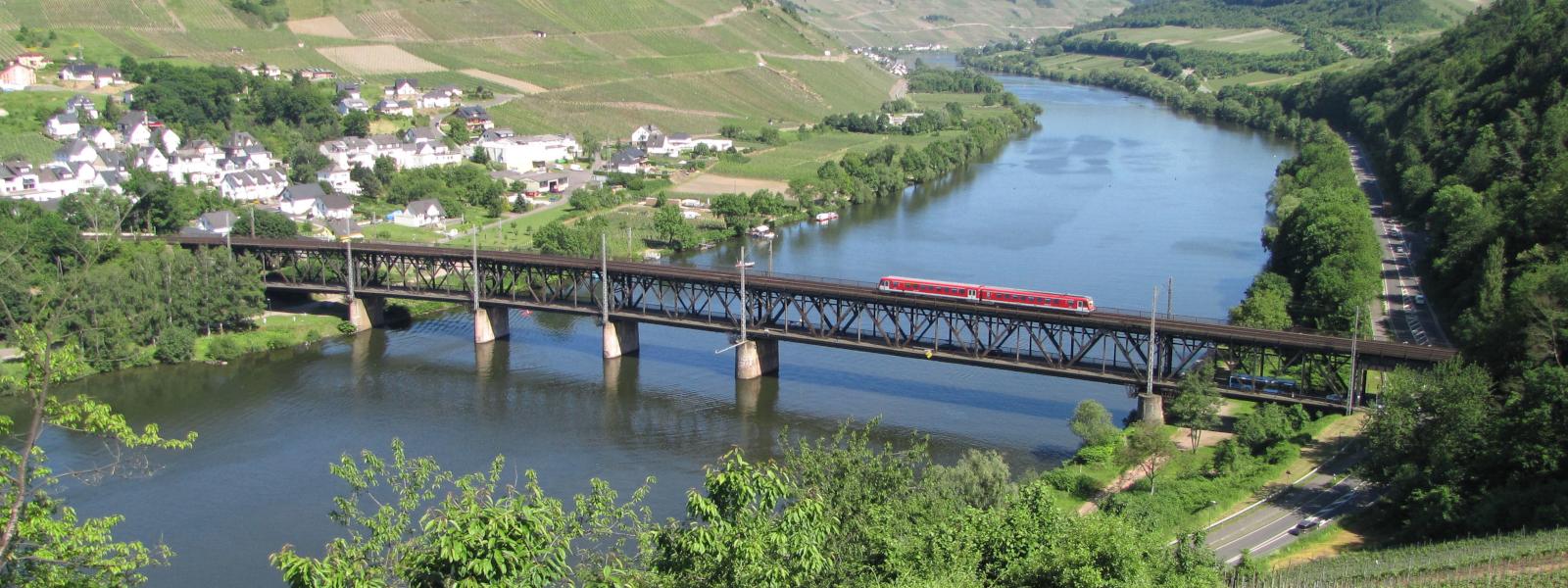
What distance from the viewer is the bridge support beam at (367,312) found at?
57094 millimetres

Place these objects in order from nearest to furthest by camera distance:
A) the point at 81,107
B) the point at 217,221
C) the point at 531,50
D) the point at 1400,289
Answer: the point at 1400,289 → the point at 217,221 → the point at 81,107 → the point at 531,50

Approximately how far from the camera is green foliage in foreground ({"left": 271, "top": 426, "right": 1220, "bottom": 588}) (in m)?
13.6

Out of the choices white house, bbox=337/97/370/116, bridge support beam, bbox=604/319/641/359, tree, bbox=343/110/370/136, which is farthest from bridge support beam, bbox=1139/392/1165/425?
white house, bbox=337/97/370/116

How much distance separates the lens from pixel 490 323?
55.3 meters

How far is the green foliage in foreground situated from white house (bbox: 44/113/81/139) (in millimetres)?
81813

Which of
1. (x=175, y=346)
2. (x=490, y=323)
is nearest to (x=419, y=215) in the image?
(x=490, y=323)

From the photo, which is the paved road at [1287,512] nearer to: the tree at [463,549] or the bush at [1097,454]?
the bush at [1097,454]

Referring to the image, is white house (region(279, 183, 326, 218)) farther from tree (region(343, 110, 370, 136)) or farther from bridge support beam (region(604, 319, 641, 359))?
bridge support beam (region(604, 319, 641, 359))

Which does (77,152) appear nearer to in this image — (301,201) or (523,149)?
(301,201)

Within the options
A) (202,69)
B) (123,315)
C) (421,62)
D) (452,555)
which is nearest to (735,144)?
(421,62)

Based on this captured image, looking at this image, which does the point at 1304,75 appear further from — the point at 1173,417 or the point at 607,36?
the point at 1173,417

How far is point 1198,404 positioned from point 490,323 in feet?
98.1

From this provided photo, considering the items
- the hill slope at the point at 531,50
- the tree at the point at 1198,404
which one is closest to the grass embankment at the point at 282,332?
the tree at the point at 1198,404

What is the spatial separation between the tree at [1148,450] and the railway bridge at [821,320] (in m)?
4.91
